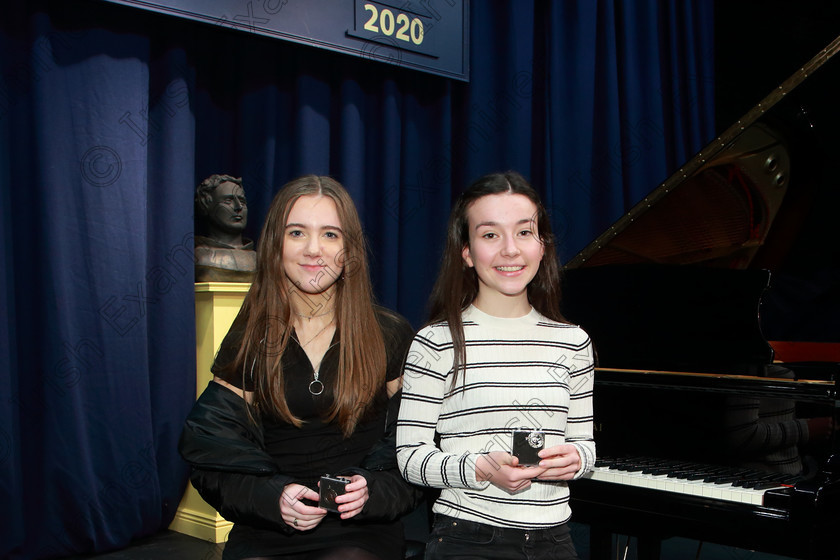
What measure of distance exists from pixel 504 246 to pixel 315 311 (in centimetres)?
46

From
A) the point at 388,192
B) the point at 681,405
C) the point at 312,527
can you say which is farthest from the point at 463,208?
the point at 388,192

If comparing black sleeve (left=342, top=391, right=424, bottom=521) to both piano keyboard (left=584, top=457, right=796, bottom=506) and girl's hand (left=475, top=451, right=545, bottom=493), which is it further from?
piano keyboard (left=584, top=457, right=796, bottom=506)

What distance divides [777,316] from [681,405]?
2004mm

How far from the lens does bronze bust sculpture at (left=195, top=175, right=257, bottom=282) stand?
3.45m

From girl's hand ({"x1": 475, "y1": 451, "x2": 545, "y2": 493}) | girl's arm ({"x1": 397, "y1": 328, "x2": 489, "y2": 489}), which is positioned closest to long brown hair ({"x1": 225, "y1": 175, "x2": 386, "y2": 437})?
girl's arm ({"x1": 397, "y1": 328, "x2": 489, "y2": 489})

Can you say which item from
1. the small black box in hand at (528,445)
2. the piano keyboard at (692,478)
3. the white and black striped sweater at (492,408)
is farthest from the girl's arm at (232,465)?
the piano keyboard at (692,478)

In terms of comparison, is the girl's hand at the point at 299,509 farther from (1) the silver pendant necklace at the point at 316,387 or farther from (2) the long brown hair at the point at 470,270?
(2) the long brown hair at the point at 470,270

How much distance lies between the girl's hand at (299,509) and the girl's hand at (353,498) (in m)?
0.05

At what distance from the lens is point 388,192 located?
14.0 feet

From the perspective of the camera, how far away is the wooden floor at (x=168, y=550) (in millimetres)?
3221

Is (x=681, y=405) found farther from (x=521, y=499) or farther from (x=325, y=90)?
(x=325, y=90)

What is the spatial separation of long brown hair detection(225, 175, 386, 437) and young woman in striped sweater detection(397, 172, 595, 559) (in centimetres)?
13

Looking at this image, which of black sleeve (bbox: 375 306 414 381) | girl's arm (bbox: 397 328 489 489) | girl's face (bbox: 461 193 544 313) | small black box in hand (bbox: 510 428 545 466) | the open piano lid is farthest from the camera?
the open piano lid

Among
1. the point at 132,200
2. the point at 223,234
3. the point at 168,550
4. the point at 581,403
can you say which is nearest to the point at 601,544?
the point at 581,403
